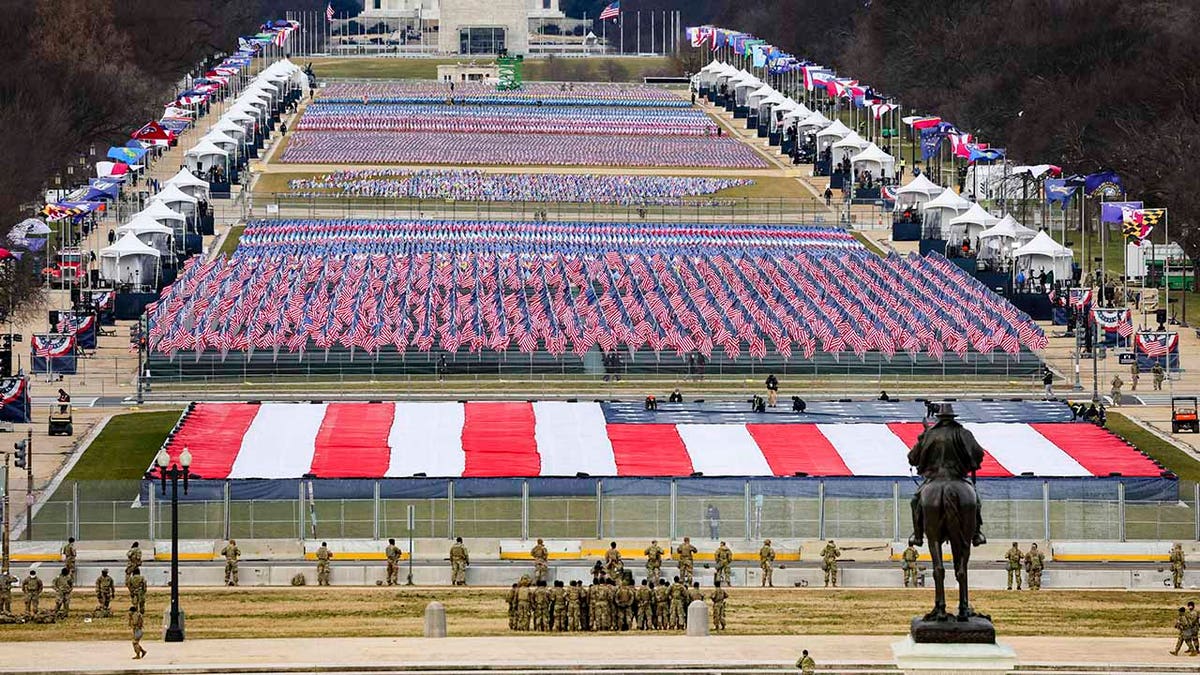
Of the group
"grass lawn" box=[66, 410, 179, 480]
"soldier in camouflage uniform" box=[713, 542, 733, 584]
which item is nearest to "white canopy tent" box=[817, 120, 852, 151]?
"grass lawn" box=[66, 410, 179, 480]

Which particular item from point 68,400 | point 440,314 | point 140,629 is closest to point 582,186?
point 440,314

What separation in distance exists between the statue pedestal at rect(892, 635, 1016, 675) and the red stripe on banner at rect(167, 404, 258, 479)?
36.3 metres

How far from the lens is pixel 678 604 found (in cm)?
6312

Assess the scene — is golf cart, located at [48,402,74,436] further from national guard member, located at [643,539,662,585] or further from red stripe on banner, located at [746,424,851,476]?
national guard member, located at [643,539,662,585]

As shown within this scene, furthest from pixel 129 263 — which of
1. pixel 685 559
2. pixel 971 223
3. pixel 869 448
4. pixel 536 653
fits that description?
pixel 536 653

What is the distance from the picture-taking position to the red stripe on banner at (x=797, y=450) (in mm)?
80625

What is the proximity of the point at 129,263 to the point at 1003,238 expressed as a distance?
116 feet

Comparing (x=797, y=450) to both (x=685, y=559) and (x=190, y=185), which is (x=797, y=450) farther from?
(x=190, y=185)

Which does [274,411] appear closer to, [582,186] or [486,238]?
[486,238]

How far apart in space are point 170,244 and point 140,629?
7677cm

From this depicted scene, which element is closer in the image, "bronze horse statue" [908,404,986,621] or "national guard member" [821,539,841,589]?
"bronze horse statue" [908,404,986,621]

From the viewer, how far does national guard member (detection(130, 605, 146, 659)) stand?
56906 mm

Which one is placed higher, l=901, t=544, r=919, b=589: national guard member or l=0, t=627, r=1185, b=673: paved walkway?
l=901, t=544, r=919, b=589: national guard member

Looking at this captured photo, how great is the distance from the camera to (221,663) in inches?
2200
